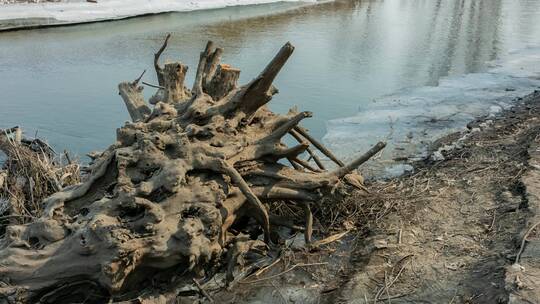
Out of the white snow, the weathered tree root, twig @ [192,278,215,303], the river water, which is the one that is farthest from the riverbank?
the river water

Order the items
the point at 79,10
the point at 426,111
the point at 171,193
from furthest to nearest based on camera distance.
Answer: the point at 79,10, the point at 426,111, the point at 171,193

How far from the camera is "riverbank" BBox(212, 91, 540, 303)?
3.63 metres

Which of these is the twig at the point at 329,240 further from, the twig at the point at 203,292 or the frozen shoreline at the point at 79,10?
the frozen shoreline at the point at 79,10

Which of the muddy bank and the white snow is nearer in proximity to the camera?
the muddy bank

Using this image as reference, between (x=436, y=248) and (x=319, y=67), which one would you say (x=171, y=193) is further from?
(x=319, y=67)

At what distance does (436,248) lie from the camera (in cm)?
416

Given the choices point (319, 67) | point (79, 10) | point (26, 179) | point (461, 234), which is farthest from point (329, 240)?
point (79, 10)

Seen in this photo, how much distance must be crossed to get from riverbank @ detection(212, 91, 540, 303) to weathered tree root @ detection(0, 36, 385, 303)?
39cm

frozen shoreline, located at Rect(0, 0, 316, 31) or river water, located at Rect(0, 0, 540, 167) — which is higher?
frozen shoreline, located at Rect(0, 0, 316, 31)

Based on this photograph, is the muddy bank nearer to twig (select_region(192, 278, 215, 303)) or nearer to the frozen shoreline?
twig (select_region(192, 278, 215, 303))

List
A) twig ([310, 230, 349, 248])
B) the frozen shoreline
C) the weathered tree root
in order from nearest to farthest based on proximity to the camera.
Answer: the weathered tree root, twig ([310, 230, 349, 248]), the frozen shoreline

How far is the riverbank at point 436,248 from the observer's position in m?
3.63

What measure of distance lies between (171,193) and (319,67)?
8223mm

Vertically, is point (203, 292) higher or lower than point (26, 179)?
lower
